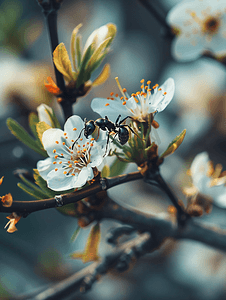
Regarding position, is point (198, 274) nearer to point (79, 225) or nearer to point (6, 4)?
point (79, 225)

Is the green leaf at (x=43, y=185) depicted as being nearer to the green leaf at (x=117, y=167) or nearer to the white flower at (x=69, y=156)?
the white flower at (x=69, y=156)

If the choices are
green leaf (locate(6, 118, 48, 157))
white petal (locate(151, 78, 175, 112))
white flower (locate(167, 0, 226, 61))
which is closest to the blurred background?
white flower (locate(167, 0, 226, 61))

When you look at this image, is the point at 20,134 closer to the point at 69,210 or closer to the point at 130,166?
the point at 69,210

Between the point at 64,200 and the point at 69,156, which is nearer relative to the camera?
the point at 64,200

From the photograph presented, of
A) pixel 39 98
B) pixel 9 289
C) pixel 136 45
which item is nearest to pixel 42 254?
pixel 9 289

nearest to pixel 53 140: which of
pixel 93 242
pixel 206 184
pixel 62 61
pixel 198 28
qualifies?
pixel 62 61

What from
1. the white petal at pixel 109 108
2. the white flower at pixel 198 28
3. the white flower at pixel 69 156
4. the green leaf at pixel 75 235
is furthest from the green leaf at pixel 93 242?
the white flower at pixel 198 28
